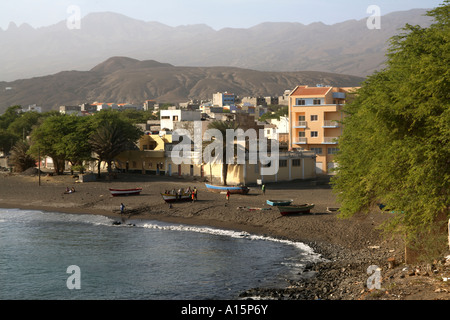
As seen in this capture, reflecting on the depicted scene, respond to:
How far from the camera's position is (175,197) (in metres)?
49.8

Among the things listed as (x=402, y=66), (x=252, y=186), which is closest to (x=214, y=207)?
(x=252, y=186)

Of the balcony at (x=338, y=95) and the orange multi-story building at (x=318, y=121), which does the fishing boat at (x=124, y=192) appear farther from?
the balcony at (x=338, y=95)

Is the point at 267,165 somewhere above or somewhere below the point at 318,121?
below

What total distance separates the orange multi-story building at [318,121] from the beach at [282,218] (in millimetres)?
6901

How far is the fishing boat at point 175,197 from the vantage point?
4941 cm

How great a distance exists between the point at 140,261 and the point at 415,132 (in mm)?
18967

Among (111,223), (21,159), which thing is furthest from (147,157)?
(111,223)

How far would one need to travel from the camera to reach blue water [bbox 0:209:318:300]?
26.7 m

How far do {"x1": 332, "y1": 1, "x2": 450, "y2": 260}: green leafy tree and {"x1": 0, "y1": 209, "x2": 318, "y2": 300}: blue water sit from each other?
7.80 m

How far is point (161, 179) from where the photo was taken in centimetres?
6612

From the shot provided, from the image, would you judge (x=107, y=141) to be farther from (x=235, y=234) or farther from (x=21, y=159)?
(x=235, y=234)

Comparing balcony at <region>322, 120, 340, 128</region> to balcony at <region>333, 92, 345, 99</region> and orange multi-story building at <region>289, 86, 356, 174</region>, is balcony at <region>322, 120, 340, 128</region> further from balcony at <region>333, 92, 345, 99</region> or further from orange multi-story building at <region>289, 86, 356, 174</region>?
balcony at <region>333, 92, 345, 99</region>

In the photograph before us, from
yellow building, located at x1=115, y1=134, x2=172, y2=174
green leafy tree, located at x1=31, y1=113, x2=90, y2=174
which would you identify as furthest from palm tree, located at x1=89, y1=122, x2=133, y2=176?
yellow building, located at x1=115, y1=134, x2=172, y2=174
